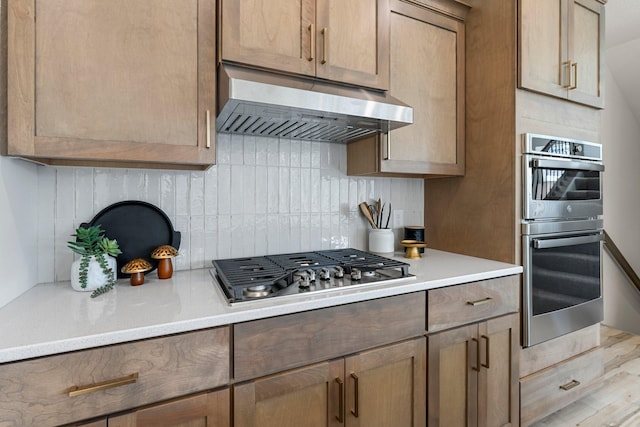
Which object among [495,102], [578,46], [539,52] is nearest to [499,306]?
[495,102]

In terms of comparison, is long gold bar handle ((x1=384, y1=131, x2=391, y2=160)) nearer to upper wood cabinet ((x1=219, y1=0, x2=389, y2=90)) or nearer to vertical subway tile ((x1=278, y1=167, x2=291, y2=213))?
upper wood cabinet ((x1=219, y1=0, x2=389, y2=90))

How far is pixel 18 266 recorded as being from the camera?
3.59 ft

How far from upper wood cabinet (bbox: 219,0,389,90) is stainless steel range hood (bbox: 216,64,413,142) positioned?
50 mm

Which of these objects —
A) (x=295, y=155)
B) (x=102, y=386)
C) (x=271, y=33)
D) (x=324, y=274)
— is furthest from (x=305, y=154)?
(x=102, y=386)

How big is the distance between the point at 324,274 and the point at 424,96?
1.10 meters

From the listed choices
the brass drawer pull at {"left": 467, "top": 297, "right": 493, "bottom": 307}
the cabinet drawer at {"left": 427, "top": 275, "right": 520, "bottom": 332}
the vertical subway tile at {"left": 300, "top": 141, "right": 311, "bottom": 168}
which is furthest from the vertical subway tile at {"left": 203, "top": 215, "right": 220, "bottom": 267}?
the brass drawer pull at {"left": 467, "top": 297, "right": 493, "bottom": 307}

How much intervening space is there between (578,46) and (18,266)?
285cm

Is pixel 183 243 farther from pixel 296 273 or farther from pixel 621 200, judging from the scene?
pixel 621 200

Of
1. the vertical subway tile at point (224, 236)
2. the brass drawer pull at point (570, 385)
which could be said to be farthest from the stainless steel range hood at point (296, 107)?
the brass drawer pull at point (570, 385)

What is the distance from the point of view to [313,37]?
1.37 meters

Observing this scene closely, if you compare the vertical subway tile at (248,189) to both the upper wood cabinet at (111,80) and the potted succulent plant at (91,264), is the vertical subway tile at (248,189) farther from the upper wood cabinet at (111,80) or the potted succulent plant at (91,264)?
the potted succulent plant at (91,264)

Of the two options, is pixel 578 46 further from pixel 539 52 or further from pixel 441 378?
pixel 441 378

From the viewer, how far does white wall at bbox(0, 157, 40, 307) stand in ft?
3.29

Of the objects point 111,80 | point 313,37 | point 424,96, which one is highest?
point 313,37
